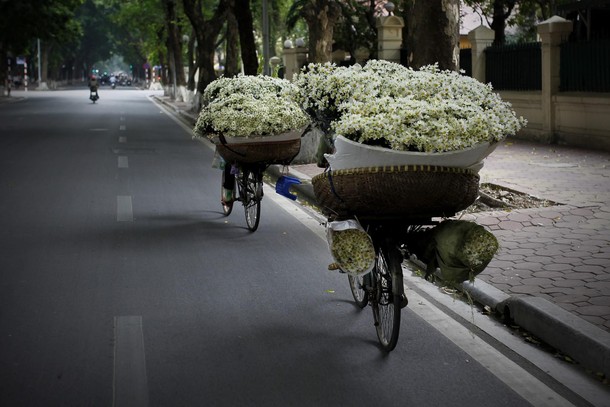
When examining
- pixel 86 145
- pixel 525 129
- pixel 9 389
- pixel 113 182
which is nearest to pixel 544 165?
pixel 525 129

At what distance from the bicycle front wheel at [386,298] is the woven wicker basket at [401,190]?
307mm

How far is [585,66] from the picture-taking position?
1947cm

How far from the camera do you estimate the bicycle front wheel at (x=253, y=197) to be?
10.3m

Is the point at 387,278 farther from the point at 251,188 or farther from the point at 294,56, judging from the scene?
the point at 294,56

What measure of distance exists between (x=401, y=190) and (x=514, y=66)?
17876 mm

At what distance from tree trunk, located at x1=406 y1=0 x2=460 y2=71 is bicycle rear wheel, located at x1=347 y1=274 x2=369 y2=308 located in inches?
244

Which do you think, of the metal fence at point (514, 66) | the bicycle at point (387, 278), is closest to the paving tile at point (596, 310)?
the bicycle at point (387, 278)

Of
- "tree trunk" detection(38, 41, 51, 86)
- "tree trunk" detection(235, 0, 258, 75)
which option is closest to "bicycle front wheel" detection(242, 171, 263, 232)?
"tree trunk" detection(235, 0, 258, 75)

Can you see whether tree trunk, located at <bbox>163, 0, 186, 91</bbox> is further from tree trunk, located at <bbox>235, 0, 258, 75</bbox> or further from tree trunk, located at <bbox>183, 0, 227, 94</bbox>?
tree trunk, located at <bbox>235, 0, 258, 75</bbox>

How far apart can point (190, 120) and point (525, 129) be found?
15212 mm

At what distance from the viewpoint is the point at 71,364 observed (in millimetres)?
5625

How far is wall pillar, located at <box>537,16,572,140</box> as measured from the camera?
20.4 m

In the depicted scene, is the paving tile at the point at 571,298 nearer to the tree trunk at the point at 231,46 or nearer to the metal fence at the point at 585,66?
the metal fence at the point at 585,66

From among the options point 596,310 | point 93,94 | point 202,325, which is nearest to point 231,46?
point 93,94
